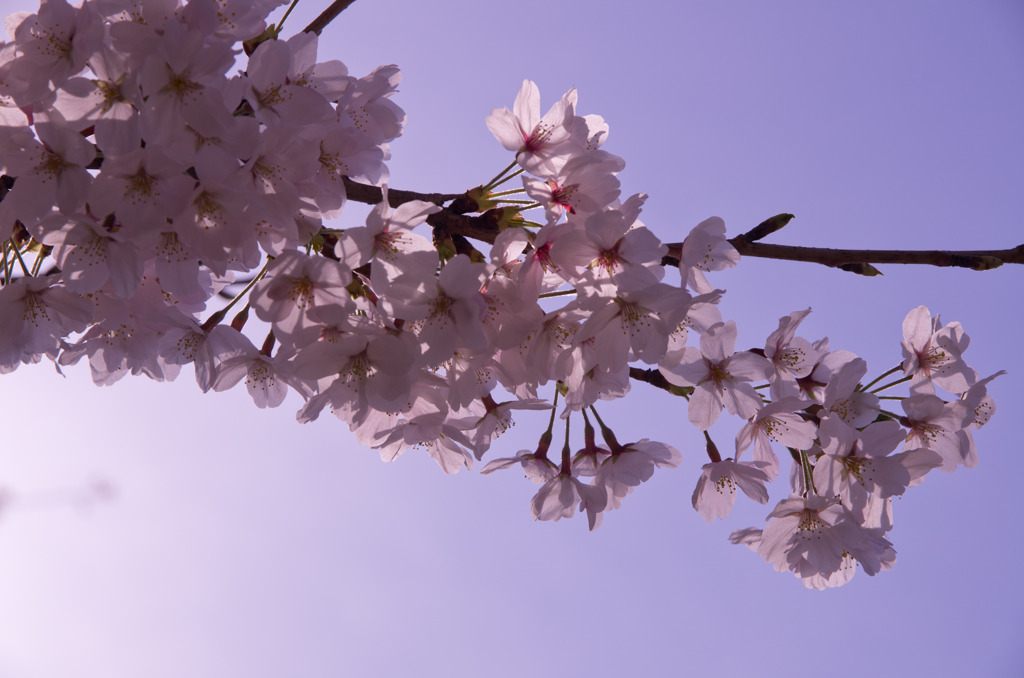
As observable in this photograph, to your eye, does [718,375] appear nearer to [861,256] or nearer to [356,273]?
[861,256]

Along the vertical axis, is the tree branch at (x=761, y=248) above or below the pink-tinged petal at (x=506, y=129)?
below

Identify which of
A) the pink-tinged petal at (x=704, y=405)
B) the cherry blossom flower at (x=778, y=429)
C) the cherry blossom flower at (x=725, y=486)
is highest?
the pink-tinged petal at (x=704, y=405)

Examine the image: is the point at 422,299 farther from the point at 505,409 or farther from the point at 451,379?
the point at 505,409

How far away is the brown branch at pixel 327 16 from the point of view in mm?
1750

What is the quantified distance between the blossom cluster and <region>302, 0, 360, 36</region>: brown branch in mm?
135

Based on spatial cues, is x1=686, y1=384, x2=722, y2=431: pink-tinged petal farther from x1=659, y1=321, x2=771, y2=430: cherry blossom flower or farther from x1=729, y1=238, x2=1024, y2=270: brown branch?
x1=729, y1=238, x2=1024, y2=270: brown branch

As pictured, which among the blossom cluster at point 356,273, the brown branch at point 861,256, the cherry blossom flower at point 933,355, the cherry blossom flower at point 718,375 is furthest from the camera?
the cherry blossom flower at point 933,355

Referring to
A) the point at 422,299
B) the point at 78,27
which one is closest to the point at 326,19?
the point at 78,27

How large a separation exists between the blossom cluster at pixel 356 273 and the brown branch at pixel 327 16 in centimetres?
14

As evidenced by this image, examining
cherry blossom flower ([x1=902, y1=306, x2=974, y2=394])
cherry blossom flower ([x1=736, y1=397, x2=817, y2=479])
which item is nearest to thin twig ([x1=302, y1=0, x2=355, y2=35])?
cherry blossom flower ([x1=736, y1=397, x2=817, y2=479])

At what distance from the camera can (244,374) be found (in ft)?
6.36

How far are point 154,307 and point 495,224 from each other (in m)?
0.94

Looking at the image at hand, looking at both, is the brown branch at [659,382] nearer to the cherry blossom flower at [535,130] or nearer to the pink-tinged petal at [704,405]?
the pink-tinged petal at [704,405]

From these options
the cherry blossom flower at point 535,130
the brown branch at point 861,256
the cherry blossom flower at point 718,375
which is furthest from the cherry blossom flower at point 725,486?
the cherry blossom flower at point 535,130
